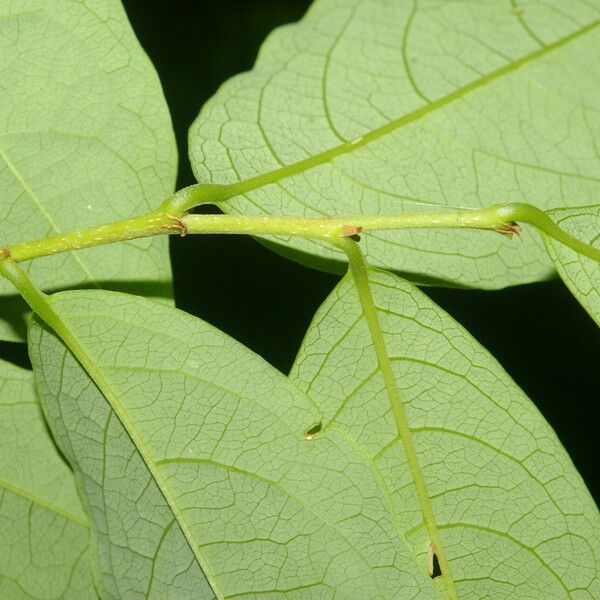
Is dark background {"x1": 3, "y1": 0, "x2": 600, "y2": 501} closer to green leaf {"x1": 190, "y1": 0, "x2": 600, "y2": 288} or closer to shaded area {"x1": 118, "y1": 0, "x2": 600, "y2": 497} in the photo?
shaded area {"x1": 118, "y1": 0, "x2": 600, "y2": 497}

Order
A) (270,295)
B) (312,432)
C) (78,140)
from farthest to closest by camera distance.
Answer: (270,295) < (78,140) < (312,432)

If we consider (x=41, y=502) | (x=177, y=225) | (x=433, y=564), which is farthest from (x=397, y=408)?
(x=41, y=502)

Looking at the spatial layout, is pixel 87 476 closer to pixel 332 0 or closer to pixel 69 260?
pixel 69 260

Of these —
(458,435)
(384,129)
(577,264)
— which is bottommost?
(458,435)

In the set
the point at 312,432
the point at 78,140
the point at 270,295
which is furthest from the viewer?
the point at 270,295

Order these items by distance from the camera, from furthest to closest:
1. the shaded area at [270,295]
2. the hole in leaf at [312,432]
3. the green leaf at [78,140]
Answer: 1. the shaded area at [270,295]
2. the green leaf at [78,140]
3. the hole in leaf at [312,432]

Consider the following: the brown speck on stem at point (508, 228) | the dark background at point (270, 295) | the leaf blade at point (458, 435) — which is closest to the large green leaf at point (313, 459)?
the leaf blade at point (458, 435)

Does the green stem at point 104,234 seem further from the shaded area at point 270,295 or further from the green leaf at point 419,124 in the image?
the shaded area at point 270,295

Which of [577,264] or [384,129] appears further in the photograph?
[384,129]

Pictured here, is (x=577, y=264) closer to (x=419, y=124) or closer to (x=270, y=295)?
(x=419, y=124)
